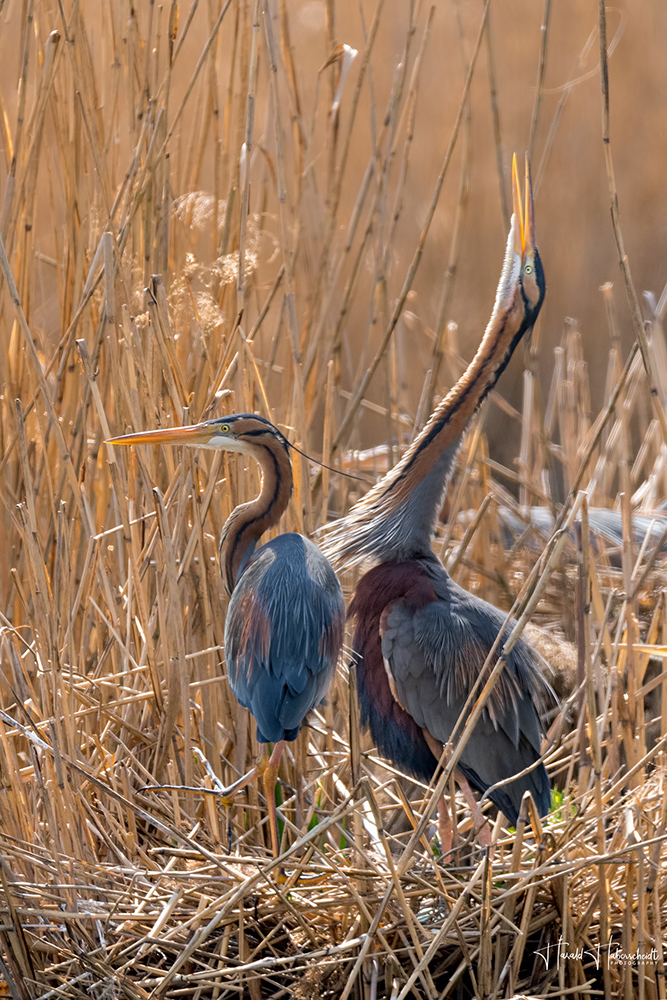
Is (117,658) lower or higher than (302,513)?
lower

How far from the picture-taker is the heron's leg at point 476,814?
1474mm

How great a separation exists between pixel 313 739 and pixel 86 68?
1.21 metres

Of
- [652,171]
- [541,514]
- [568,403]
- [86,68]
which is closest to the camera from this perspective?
[86,68]

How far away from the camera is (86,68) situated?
1539 mm

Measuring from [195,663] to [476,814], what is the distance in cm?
49

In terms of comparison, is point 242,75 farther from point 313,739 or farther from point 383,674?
point 313,739

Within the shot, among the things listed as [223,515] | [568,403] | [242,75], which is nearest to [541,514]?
[568,403]

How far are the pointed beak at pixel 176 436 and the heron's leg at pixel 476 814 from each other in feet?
2.14

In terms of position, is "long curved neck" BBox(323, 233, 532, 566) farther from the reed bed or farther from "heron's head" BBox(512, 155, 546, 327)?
the reed bed

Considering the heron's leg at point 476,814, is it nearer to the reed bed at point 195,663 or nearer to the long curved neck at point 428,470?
the reed bed at point 195,663
